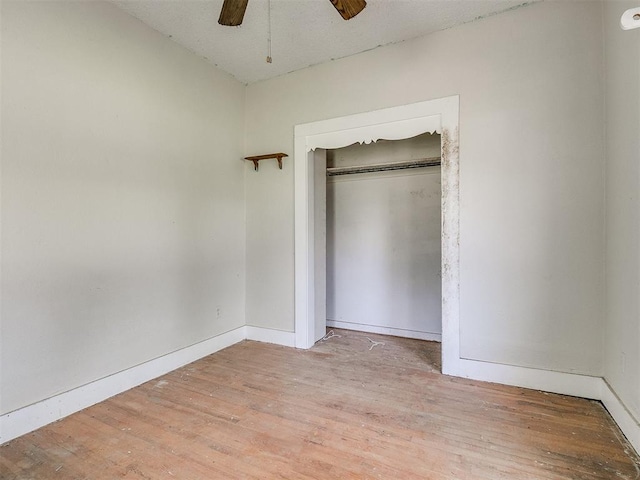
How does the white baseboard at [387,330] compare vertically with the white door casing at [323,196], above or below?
below

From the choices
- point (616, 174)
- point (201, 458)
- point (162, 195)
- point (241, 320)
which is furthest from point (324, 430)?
point (616, 174)

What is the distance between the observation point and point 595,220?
7.14 ft

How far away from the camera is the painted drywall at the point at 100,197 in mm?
1871

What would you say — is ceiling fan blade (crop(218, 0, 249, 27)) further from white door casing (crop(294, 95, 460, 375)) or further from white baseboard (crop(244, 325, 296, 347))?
white baseboard (crop(244, 325, 296, 347))

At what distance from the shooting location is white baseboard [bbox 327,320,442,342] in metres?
3.58

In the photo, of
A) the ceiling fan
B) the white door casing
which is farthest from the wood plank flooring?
the ceiling fan

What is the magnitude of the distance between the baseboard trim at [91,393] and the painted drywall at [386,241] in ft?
5.92

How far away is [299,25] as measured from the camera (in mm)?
2555

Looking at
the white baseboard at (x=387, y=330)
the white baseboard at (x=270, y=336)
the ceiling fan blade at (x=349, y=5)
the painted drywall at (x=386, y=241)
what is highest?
the ceiling fan blade at (x=349, y=5)

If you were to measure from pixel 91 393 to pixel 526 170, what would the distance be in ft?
11.3

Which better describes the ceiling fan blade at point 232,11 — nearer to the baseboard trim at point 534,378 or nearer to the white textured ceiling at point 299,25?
the white textured ceiling at point 299,25

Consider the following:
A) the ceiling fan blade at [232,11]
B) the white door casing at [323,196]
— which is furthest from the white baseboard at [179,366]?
the ceiling fan blade at [232,11]

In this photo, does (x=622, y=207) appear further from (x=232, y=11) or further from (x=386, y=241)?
(x=232, y=11)

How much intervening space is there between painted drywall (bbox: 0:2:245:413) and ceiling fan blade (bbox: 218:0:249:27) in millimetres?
1107
